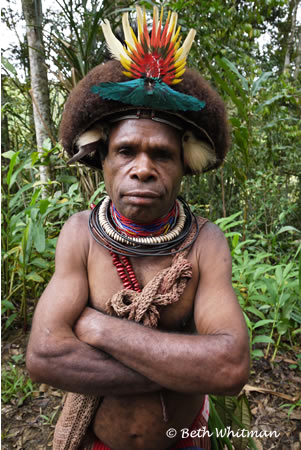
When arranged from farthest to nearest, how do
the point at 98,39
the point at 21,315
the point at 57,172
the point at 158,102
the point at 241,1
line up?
1. the point at 241,1
2. the point at 57,172
3. the point at 98,39
4. the point at 21,315
5. the point at 158,102

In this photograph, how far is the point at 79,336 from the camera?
124cm

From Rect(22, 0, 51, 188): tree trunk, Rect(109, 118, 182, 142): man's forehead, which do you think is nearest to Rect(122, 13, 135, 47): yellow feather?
Rect(109, 118, 182, 142): man's forehead

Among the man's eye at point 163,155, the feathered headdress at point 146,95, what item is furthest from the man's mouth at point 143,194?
the feathered headdress at point 146,95

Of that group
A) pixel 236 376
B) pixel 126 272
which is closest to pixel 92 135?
pixel 126 272

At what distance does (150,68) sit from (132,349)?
3.26 ft

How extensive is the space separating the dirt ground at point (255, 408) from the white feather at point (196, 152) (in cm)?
172

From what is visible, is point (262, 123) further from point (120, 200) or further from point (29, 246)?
point (120, 200)

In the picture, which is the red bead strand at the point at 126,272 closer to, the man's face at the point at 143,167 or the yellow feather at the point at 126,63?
the man's face at the point at 143,167

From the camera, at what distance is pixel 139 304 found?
1284 millimetres

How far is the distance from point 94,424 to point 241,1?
518 centimetres

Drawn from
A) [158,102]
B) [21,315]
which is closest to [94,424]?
[158,102]

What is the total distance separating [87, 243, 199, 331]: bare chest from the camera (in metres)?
1.38

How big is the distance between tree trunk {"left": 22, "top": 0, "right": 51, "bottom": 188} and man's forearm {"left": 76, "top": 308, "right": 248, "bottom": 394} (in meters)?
3.12

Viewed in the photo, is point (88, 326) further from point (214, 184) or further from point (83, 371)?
point (214, 184)
